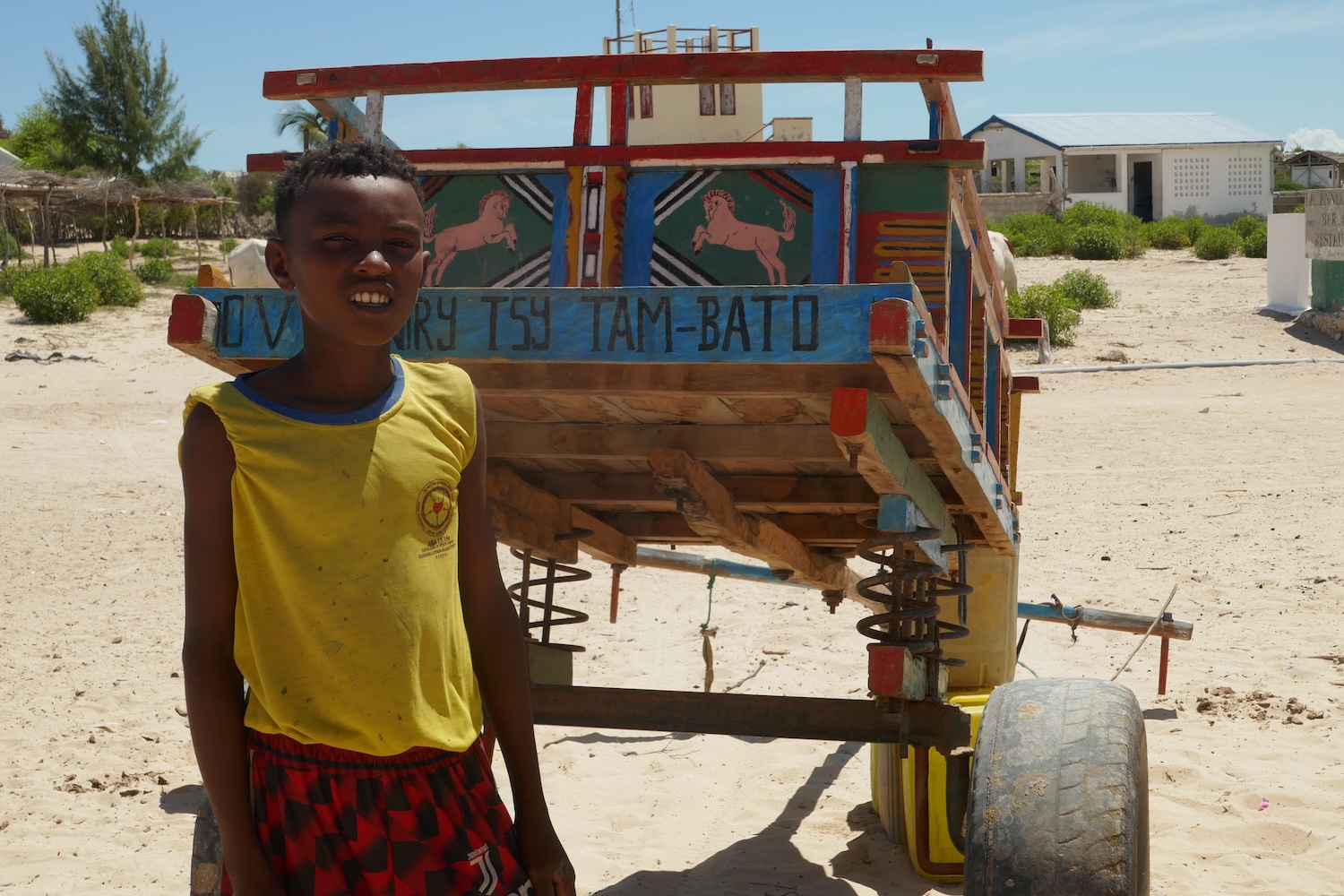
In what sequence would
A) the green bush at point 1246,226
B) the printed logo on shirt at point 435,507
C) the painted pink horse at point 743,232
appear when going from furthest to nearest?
the green bush at point 1246,226 → the painted pink horse at point 743,232 → the printed logo on shirt at point 435,507

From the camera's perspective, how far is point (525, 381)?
2.62 meters

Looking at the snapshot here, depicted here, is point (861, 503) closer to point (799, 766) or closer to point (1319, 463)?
point (799, 766)

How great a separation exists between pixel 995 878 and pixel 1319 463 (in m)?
10.1

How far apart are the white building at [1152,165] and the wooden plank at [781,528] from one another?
38.2m

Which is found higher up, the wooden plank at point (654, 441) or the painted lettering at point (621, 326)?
the painted lettering at point (621, 326)

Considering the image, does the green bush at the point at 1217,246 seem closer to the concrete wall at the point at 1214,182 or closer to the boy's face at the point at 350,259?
the concrete wall at the point at 1214,182

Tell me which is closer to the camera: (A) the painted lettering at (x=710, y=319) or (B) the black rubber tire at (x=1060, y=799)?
(A) the painted lettering at (x=710, y=319)

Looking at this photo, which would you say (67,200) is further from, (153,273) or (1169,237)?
(1169,237)

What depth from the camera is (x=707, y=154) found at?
2.89 meters

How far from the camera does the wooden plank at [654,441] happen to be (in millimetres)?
2930

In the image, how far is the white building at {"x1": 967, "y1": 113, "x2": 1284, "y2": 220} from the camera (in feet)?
137

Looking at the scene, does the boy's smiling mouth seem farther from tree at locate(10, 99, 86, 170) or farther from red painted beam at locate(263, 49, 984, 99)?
tree at locate(10, 99, 86, 170)

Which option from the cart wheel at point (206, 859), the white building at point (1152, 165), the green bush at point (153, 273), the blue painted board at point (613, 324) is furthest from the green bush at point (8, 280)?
the white building at point (1152, 165)

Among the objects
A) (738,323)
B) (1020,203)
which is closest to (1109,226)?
(1020,203)
